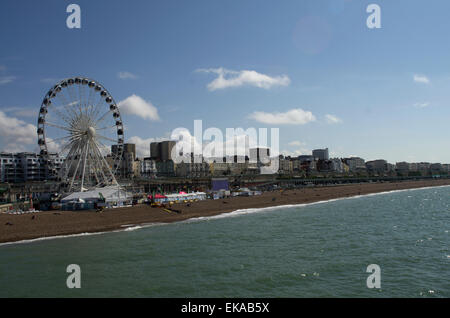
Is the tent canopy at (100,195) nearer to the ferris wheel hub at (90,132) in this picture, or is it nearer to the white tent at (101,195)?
the white tent at (101,195)

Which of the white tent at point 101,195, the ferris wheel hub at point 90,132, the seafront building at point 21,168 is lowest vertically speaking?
the white tent at point 101,195

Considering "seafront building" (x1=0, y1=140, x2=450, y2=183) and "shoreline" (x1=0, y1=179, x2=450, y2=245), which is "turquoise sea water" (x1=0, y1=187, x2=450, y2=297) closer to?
"shoreline" (x1=0, y1=179, x2=450, y2=245)

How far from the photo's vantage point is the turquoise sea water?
14867mm

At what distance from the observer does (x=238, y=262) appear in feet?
62.3

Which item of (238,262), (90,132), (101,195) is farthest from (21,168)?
(238,262)

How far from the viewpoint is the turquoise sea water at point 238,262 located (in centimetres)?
1487

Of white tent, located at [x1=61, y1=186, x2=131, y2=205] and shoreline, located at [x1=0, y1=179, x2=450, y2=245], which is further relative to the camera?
white tent, located at [x1=61, y1=186, x2=131, y2=205]

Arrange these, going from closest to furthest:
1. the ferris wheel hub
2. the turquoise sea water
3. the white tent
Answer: the turquoise sea water
the white tent
the ferris wheel hub

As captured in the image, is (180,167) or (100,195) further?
(180,167)

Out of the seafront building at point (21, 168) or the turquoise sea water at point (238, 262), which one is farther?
the seafront building at point (21, 168)

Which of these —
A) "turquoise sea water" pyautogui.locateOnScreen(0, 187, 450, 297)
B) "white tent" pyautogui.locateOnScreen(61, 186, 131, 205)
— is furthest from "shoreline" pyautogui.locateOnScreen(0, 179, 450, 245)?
"white tent" pyautogui.locateOnScreen(61, 186, 131, 205)

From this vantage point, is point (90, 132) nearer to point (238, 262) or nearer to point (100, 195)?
point (100, 195)

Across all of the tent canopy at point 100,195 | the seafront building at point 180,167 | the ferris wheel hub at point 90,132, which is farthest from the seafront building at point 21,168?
the tent canopy at point 100,195
